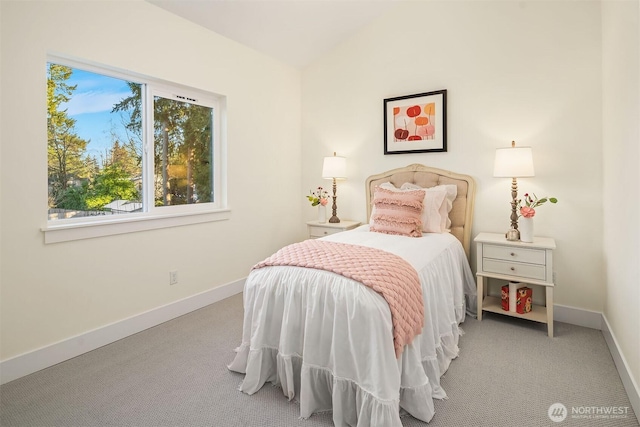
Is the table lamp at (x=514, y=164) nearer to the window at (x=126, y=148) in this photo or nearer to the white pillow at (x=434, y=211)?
the white pillow at (x=434, y=211)

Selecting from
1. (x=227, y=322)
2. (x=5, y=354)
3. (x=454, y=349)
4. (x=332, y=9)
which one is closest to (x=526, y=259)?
(x=454, y=349)

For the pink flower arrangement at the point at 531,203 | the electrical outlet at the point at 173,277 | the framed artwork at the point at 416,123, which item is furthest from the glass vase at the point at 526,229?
the electrical outlet at the point at 173,277

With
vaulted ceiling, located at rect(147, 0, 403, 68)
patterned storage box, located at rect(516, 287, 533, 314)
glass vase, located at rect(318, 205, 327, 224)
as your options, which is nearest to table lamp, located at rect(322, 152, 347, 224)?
glass vase, located at rect(318, 205, 327, 224)

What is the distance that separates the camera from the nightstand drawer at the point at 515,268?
2705mm

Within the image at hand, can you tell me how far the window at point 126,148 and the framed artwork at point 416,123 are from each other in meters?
1.79

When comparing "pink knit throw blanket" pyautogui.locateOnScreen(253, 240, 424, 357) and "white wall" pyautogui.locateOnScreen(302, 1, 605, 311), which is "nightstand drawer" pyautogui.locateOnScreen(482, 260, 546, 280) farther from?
"pink knit throw blanket" pyautogui.locateOnScreen(253, 240, 424, 357)

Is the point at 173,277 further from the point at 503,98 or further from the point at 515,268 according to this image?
the point at 503,98

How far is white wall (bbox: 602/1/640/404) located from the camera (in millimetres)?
1833

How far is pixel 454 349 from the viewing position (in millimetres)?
2355

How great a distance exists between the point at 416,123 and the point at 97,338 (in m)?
3.34

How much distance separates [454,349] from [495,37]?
2700 mm

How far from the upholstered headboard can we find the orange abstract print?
0.32 meters

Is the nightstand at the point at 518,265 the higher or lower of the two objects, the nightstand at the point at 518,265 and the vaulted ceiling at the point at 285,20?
the lower

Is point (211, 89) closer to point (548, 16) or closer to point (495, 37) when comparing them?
point (495, 37)
